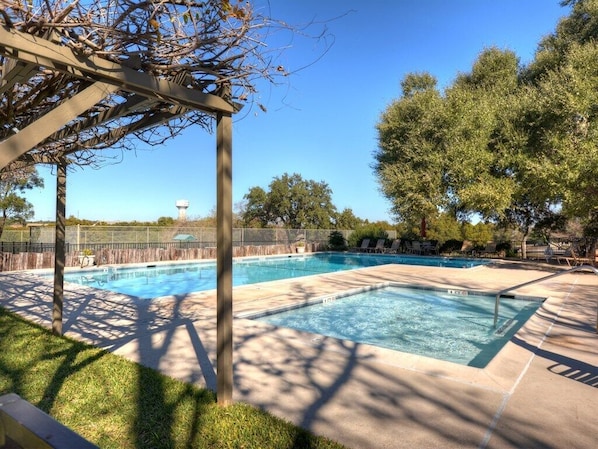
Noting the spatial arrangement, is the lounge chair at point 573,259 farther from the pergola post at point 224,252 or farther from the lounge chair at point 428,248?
the pergola post at point 224,252

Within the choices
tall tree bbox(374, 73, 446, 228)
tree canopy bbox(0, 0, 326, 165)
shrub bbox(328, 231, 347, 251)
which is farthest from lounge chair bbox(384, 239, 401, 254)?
tree canopy bbox(0, 0, 326, 165)

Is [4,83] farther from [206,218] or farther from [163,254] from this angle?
[206,218]

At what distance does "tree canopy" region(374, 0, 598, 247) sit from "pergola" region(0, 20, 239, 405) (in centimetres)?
1229

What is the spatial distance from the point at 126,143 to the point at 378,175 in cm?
1821

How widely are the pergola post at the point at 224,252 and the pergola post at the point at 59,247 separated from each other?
2.90 meters

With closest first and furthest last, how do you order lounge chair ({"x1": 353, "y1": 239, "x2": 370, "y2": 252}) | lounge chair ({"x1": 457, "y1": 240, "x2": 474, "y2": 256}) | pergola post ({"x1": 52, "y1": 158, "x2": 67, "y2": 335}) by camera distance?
1. pergola post ({"x1": 52, "y1": 158, "x2": 67, "y2": 335})
2. lounge chair ({"x1": 457, "y1": 240, "x2": 474, "y2": 256})
3. lounge chair ({"x1": 353, "y1": 239, "x2": 370, "y2": 252})

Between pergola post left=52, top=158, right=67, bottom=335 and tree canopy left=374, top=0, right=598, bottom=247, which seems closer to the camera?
pergola post left=52, top=158, right=67, bottom=335

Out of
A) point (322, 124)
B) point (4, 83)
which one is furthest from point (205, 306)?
point (322, 124)

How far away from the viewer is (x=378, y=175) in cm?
2150

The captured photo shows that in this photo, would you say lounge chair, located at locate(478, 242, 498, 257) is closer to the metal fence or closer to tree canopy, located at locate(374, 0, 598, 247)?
tree canopy, located at locate(374, 0, 598, 247)

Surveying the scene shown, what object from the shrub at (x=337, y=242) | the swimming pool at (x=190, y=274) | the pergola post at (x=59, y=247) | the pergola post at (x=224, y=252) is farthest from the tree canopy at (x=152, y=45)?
the shrub at (x=337, y=242)

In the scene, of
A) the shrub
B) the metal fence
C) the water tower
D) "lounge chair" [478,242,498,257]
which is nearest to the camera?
the metal fence

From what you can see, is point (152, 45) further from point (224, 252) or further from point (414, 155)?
point (414, 155)

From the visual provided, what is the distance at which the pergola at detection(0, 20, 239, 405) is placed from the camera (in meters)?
2.07
